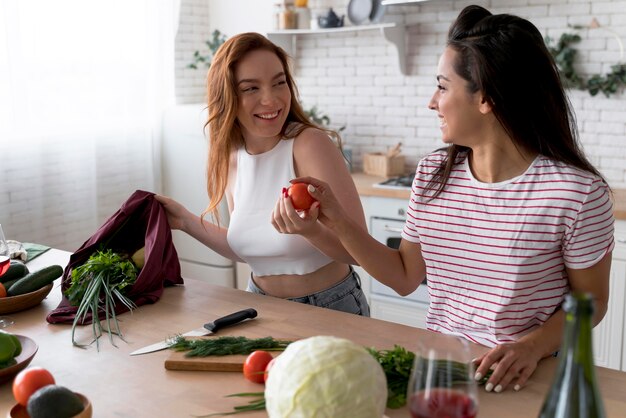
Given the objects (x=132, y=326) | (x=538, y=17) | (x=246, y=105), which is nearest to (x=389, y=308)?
(x=538, y=17)

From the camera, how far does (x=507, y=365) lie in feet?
5.27

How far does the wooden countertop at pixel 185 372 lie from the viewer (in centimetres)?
154

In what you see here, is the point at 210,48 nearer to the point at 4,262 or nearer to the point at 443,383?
the point at 4,262

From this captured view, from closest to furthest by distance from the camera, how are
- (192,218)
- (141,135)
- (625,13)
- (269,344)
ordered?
(269,344)
(192,218)
(625,13)
(141,135)

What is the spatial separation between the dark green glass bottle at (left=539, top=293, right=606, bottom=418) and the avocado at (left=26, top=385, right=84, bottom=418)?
2.70 feet

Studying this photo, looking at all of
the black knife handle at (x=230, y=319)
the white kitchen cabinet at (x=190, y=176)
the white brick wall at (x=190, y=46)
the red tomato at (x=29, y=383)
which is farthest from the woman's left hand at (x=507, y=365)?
the white brick wall at (x=190, y=46)

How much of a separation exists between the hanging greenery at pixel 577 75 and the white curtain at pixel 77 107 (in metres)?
2.55

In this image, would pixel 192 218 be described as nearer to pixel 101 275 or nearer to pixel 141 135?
pixel 101 275

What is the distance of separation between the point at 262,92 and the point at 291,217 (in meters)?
0.59

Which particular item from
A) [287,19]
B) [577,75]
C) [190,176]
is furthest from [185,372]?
[287,19]

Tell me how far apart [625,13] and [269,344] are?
3.06m

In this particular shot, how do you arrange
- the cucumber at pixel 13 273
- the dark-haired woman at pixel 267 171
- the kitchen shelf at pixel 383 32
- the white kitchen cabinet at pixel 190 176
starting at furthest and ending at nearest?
the white kitchen cabinet at pixel 190 176 → the kitchen shelf at pixel 383 32 → the dark-haired woman at pixel 267 171 → the cucumber at pixel 13 273

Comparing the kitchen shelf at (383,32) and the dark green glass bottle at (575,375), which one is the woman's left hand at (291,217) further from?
the kitchen shelf at (383,32)

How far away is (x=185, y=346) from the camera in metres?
1.80
